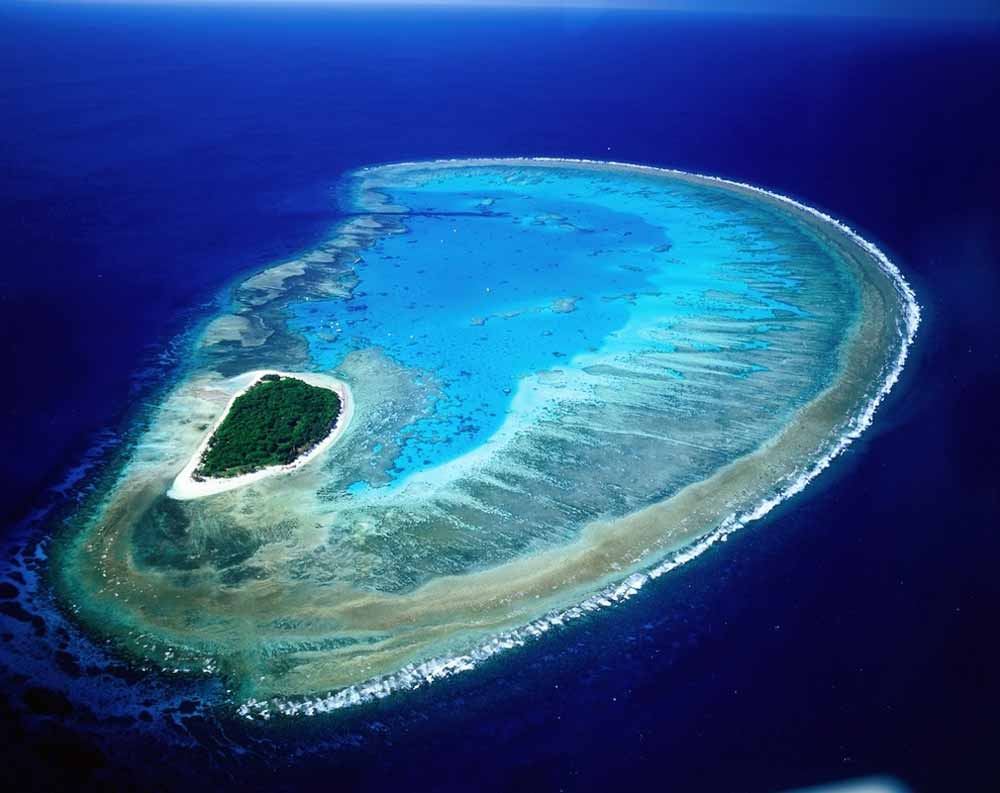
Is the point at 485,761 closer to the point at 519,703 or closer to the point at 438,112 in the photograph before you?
the point at 519,703

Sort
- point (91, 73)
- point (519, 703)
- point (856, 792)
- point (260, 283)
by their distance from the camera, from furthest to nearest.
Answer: point (91, 73) → point (260, 283) → point (519, 703) → point (856, 792)

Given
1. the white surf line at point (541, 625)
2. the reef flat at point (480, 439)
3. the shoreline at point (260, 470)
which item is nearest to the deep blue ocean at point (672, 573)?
the white surf line at point (541, 625)

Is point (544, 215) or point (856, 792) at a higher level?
point (544, 215)

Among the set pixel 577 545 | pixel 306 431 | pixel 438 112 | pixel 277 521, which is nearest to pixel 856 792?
pixel 577 545

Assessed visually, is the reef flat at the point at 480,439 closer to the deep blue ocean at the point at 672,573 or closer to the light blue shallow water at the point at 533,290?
the light blue shallow water at the point at 533,290

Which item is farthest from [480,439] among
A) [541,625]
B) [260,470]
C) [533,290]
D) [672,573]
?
[533,290]

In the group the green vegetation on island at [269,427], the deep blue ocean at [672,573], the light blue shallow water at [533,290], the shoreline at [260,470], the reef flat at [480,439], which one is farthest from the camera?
the light blue shallow water at [533,290]

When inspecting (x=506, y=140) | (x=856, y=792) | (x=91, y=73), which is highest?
(x=91, y=73)
